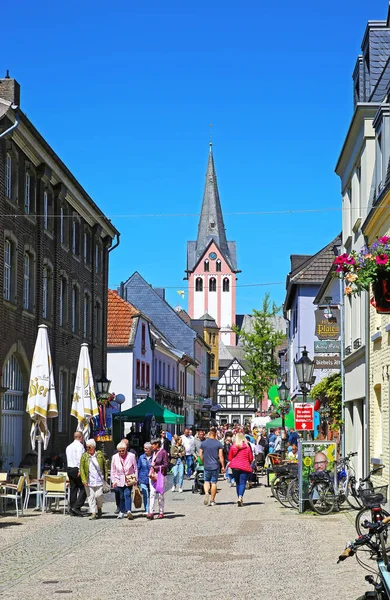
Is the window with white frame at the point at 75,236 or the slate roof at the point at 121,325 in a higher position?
the window with white frame at the point at 75,236

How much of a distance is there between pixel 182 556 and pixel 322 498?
685 cm

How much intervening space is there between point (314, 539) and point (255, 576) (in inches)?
→ 157

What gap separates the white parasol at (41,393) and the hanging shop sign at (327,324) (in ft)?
35.4

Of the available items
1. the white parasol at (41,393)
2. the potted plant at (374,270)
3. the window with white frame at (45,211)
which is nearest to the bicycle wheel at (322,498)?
the white parasol at (41,393)

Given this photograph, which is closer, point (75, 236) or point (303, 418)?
point (303, 418)

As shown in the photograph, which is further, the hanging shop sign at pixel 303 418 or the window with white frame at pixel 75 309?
the window with white frame at pixel 75 309

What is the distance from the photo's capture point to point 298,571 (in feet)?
38.8

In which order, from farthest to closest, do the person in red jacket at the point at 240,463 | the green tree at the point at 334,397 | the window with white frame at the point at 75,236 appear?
1. the window with white frame at the point at 75,236
2. the green tree at the point at 334,397
3. the person in red jacket at the point at 240,463

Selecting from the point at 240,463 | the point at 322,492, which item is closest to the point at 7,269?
the point at 240,463

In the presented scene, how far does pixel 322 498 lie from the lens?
19.7 metres

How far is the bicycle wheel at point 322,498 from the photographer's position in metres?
19.7

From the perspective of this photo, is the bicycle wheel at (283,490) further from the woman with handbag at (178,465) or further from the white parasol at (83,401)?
the woman with handbag at (178,465)

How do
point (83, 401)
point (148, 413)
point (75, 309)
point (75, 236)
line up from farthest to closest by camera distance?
point (75, 309) < point (148, 413) < point (75, 236) < point (83, 401)

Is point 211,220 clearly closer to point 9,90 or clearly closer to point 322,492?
point 9,90
